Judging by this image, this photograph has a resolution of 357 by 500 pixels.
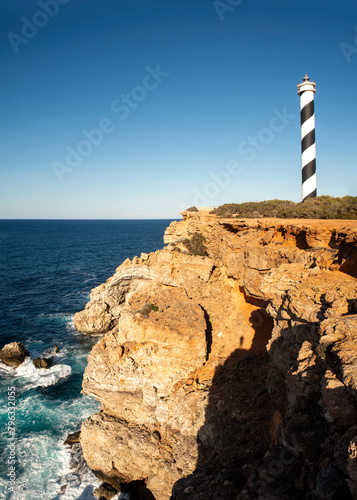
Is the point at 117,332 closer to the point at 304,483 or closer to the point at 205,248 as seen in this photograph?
the point at 205,248

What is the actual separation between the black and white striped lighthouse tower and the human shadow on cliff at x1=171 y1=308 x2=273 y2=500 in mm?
17223

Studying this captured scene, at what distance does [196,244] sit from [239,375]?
508 inches

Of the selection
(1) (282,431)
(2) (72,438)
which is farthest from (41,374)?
(1) (282,431)

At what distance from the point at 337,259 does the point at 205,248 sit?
13.6m

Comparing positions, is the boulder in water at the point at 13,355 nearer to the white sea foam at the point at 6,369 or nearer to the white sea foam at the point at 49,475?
the white sea foam at the point at 6,369

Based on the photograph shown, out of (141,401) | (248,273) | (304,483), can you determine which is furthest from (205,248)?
(304,483)

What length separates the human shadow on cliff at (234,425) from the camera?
902 cm

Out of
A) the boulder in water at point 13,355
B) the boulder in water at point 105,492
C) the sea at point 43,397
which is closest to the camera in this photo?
the boulder in water at point 105,492

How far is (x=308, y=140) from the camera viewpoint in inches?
1150

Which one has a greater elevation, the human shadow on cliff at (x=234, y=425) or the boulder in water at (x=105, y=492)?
the human shadow on cliff at (x=234, y=425)

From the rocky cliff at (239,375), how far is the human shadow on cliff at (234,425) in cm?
6

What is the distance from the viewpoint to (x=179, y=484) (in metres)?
9.61

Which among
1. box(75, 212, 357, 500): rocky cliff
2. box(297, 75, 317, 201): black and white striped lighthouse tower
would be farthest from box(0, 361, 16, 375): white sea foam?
box(297, 75, 317, 201): black and white striped lighthouse tower

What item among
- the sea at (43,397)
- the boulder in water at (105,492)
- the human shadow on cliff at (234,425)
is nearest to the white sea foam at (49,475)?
the sea at (43,397)
